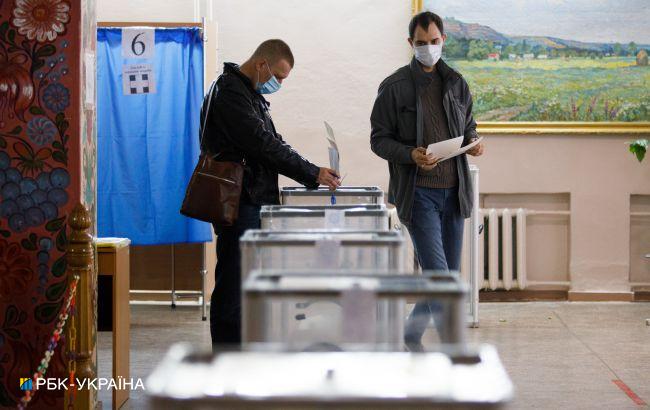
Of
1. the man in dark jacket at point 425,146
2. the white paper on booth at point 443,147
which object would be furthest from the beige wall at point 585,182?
the white paper on booth at point 443,147

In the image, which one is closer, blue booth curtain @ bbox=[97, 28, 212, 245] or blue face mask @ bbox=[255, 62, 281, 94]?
blue face mask @ bbox=[255, 62, 281, 94]

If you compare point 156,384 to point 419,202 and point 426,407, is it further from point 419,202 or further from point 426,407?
point 419,202

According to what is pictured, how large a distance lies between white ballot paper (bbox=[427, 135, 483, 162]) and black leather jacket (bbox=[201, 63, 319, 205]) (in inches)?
22.5

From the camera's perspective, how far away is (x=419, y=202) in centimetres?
458

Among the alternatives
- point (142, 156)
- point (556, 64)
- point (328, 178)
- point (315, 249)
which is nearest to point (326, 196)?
point (328, 178)

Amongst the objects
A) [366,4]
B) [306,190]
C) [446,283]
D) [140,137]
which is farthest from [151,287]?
[446,283]

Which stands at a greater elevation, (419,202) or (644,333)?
(419,202)

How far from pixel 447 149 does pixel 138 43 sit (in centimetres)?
288

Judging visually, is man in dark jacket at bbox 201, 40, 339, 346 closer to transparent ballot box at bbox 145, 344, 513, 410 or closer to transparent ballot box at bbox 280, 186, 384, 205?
transparent ballot box at bbox 280, 186, 384, 205

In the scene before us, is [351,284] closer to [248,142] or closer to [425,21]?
[248,142]

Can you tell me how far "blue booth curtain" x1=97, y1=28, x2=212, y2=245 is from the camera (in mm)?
6637

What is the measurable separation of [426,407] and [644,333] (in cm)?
494

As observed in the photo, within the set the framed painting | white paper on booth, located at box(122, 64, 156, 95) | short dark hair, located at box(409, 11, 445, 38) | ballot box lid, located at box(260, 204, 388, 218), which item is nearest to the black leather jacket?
short dark hair, located at box(409, 11, 445, 38)

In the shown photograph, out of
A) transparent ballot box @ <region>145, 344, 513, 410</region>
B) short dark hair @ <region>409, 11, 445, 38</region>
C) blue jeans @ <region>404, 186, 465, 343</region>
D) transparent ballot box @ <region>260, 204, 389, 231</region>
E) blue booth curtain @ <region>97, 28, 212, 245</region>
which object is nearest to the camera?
transparent ballot box @ <region>145, 344, 513, 410</region>
